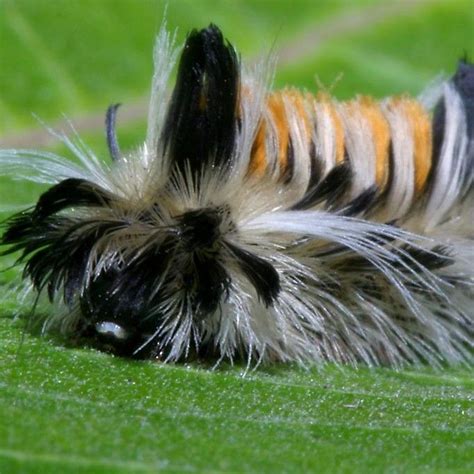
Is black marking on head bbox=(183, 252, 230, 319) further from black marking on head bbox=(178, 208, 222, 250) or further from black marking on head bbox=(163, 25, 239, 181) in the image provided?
black marking on head bbox=(163, 25, 239, 181)

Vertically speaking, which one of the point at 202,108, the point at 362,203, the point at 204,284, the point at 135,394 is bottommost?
the point at 135,394

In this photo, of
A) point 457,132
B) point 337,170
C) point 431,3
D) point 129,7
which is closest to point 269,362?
point 337,170

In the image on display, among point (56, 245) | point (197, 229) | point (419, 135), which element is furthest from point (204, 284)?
point (419, 135)

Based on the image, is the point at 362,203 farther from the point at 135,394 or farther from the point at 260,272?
the point at 135,394

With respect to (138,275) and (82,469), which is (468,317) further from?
(82,469)

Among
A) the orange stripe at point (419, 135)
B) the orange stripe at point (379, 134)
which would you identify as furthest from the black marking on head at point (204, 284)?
the orange stripe at point (419, 135)

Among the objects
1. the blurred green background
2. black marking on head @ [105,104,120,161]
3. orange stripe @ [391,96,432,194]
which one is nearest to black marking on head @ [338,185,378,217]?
orange stripe @ [391,96,432,194]

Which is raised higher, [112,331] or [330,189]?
[330,189]
